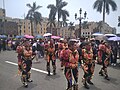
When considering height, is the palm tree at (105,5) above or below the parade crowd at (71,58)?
above

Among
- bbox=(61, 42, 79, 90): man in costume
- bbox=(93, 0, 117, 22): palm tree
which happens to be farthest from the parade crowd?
bbox=(93, 0, 117, 22): palm tree

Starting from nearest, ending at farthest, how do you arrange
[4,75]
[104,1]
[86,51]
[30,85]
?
[86,51] < [30,85] < [4,75] < [104,1]

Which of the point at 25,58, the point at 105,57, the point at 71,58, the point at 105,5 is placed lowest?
the point at 105,57

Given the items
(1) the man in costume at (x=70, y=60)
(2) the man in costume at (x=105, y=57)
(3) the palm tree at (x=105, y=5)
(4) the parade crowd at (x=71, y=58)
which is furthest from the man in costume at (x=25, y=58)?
(3) the palm tree at (x=105, y=5)

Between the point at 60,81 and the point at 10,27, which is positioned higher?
the point at 10,27

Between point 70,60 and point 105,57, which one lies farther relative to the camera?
point 105,57

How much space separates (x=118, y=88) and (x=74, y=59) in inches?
99.8

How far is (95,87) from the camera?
711 centimetres

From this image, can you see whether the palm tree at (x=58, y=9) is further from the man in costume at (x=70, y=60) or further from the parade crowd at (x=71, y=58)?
the man in costume at (x=70, y=60)

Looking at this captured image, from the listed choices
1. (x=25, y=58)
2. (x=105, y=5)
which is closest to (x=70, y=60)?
(x=25, y=58)

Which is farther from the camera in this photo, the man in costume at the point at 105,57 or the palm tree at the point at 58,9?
the palm tree at the point at 58,9

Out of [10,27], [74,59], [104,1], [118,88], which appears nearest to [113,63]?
[118,88]

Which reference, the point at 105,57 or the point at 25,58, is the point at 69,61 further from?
the point at 105,57

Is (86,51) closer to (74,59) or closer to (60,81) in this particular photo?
(74,59)
